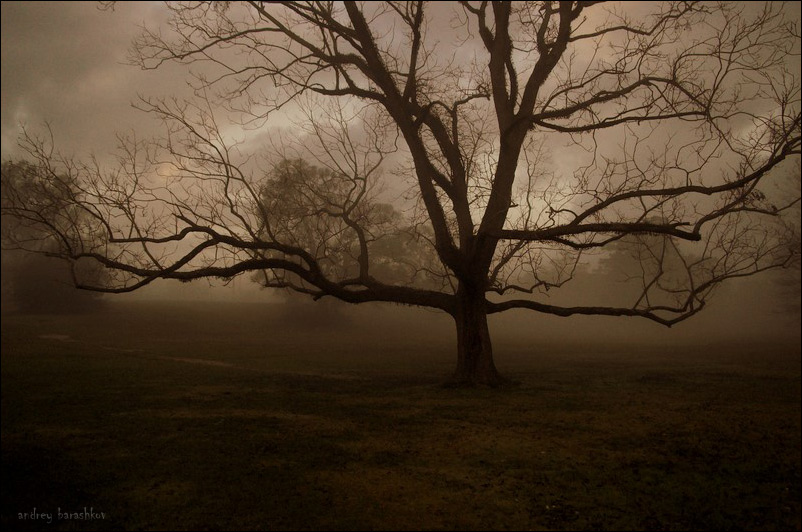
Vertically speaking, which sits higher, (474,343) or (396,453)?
(474,343)

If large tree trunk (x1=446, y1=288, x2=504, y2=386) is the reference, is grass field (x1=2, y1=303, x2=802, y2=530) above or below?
below

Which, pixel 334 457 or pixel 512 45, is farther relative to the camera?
pixel 512 45

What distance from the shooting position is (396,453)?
28.4ft

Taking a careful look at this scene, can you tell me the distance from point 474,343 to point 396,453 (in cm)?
708

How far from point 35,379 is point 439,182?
13.9m

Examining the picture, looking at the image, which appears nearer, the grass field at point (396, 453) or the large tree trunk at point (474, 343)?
the grass field at point (396, 453)

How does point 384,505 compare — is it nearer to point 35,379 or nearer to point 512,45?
point 512,45

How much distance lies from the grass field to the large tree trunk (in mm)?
844

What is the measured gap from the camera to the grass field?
21.1 ft

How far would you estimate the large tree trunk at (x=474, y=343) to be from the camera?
1520 centimetres

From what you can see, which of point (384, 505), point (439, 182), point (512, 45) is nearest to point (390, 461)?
point (384, 505)

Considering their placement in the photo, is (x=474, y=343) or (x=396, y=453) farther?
(x=474, y=343)

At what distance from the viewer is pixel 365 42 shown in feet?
47.7

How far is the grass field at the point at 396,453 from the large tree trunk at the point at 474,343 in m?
0.84
